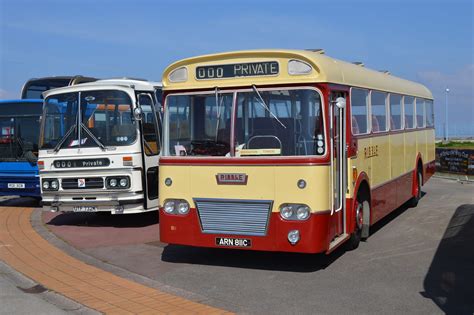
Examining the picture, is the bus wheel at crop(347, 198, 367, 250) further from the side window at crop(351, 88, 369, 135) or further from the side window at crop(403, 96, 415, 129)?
the side window at crop(403, 96, 415, 129)

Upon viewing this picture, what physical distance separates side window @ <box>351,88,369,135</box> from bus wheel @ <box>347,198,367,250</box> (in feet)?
3.77

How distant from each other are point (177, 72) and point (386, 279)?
4.07 m

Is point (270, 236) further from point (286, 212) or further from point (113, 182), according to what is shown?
point (113, 182)

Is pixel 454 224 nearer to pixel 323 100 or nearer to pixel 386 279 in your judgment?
pixel 386 279

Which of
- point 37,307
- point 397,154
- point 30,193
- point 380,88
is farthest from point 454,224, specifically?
point 30,193

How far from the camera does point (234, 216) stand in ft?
25.4

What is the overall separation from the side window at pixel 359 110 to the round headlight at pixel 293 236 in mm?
2185

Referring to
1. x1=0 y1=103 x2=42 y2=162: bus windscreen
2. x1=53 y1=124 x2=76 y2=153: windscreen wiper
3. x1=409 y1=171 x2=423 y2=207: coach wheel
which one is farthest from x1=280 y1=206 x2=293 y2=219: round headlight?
x1=0 y1=103 x2=42 y2=162: bus windscreen

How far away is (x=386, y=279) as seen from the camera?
7.40 metres

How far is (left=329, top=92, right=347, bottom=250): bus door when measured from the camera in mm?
7766

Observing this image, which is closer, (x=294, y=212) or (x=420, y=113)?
(x=294, y=212)

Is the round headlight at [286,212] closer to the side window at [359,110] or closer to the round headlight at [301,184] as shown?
the round headlight at [301,184]

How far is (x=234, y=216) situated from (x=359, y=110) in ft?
9.56

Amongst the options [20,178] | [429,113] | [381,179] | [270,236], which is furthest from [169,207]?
[429,113]
